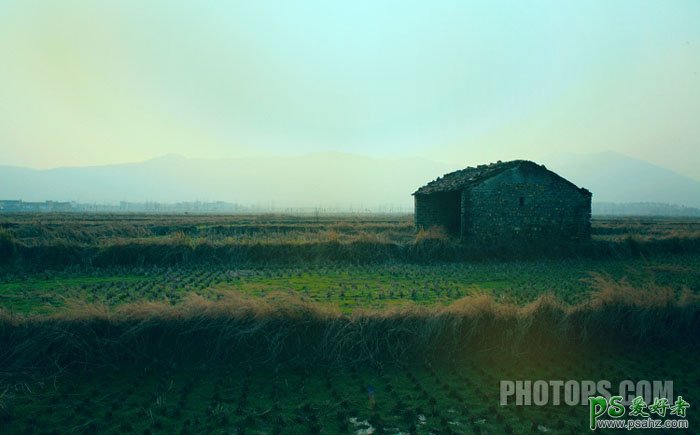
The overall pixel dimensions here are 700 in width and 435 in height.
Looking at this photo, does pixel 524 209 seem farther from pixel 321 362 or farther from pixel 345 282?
pixel 321 362

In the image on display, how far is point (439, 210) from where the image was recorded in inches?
1040

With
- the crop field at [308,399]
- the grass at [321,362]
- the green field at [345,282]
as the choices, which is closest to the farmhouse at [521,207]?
the green field at [345,282]

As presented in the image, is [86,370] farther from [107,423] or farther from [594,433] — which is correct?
[594,433]

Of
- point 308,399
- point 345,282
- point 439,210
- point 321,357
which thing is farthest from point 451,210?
point 308,399

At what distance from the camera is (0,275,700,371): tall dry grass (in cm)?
738

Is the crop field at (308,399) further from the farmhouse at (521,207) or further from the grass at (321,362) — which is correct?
the farmhouse at (521,207)

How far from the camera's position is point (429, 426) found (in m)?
5.38

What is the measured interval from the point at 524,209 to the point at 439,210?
5.71m

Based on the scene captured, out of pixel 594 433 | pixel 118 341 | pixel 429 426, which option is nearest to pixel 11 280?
pixel 118 341

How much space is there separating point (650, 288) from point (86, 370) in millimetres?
11858

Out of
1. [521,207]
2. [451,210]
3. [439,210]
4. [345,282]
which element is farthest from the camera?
[439,210]

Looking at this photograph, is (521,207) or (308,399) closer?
(308,399)

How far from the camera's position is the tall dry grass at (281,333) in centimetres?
738

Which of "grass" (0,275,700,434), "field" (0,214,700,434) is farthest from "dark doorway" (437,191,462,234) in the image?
"grass" (0,275,700,434)
